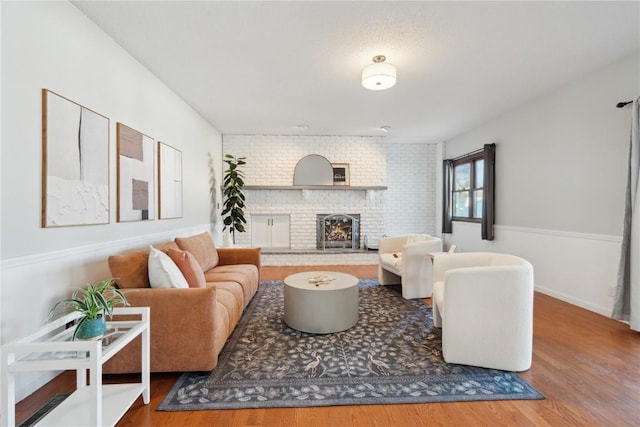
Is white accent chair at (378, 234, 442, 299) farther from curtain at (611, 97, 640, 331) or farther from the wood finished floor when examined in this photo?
curtain at (611, 97, 640, 331)

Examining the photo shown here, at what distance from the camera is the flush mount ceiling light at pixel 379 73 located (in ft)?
9.20

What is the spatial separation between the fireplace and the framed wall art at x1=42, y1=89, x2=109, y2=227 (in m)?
4.02

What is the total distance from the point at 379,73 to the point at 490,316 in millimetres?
2244

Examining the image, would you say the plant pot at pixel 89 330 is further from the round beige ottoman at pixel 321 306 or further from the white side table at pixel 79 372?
the round beige ottoman at pixel 321 306

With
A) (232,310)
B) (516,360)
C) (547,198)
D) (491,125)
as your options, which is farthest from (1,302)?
(491,125)

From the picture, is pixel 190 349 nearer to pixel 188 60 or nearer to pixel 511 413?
pixel 511 413

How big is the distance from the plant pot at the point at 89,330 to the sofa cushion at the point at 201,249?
5.35ft

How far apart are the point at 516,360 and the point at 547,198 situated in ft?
8.71

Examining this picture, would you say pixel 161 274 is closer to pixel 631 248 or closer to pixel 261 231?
pixel 261 231

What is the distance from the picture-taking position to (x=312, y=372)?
2039 mm

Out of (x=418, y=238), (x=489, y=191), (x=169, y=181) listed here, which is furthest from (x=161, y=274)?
(x=489, y=191)

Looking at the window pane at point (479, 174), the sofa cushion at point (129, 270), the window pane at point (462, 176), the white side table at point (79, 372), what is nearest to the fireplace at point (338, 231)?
the window pane at point (462, 176)

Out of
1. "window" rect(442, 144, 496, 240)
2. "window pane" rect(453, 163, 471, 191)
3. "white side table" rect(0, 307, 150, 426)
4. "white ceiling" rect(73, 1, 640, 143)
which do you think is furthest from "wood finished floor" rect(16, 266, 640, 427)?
"window pane" rect(453, 163, 471, 191)

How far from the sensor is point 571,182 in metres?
3.47
